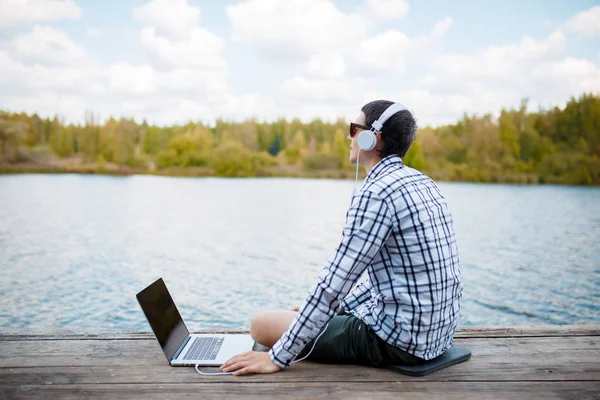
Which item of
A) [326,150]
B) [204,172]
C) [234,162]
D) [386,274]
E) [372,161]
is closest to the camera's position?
[386,274]

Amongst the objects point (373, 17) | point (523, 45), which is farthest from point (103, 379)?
point (523, 45)

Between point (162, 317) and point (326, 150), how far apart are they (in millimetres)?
80367

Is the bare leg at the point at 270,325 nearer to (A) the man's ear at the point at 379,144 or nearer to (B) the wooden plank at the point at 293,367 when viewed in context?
(B) the wooden plank at the point at 293,367

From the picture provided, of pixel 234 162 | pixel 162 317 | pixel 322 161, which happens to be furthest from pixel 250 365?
pixel 322 161

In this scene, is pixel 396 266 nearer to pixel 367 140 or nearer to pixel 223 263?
pixel 367 140

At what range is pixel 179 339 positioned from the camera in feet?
8.59

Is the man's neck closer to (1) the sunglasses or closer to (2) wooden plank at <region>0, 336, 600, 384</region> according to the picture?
(1) the sunglasses

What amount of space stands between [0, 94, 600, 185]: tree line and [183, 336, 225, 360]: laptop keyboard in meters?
58.2

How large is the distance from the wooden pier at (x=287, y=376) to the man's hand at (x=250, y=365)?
0.03m

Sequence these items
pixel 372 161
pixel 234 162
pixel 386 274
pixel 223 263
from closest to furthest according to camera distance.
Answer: pixel 386 274 → pixel 372 161 → pixel 223 263 → pixel 234 162

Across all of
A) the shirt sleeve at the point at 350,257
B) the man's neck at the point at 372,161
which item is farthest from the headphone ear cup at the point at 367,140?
the shirt sleeve at the point at 350,257

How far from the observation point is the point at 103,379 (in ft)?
7.21

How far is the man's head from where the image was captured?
2.20 meters

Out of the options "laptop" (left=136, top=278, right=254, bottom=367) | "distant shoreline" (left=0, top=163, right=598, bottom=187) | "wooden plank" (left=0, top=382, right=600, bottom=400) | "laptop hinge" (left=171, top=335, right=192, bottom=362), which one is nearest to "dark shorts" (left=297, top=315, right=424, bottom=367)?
"wooden plank" (left=0, top=382, right=600, bottom=400)
